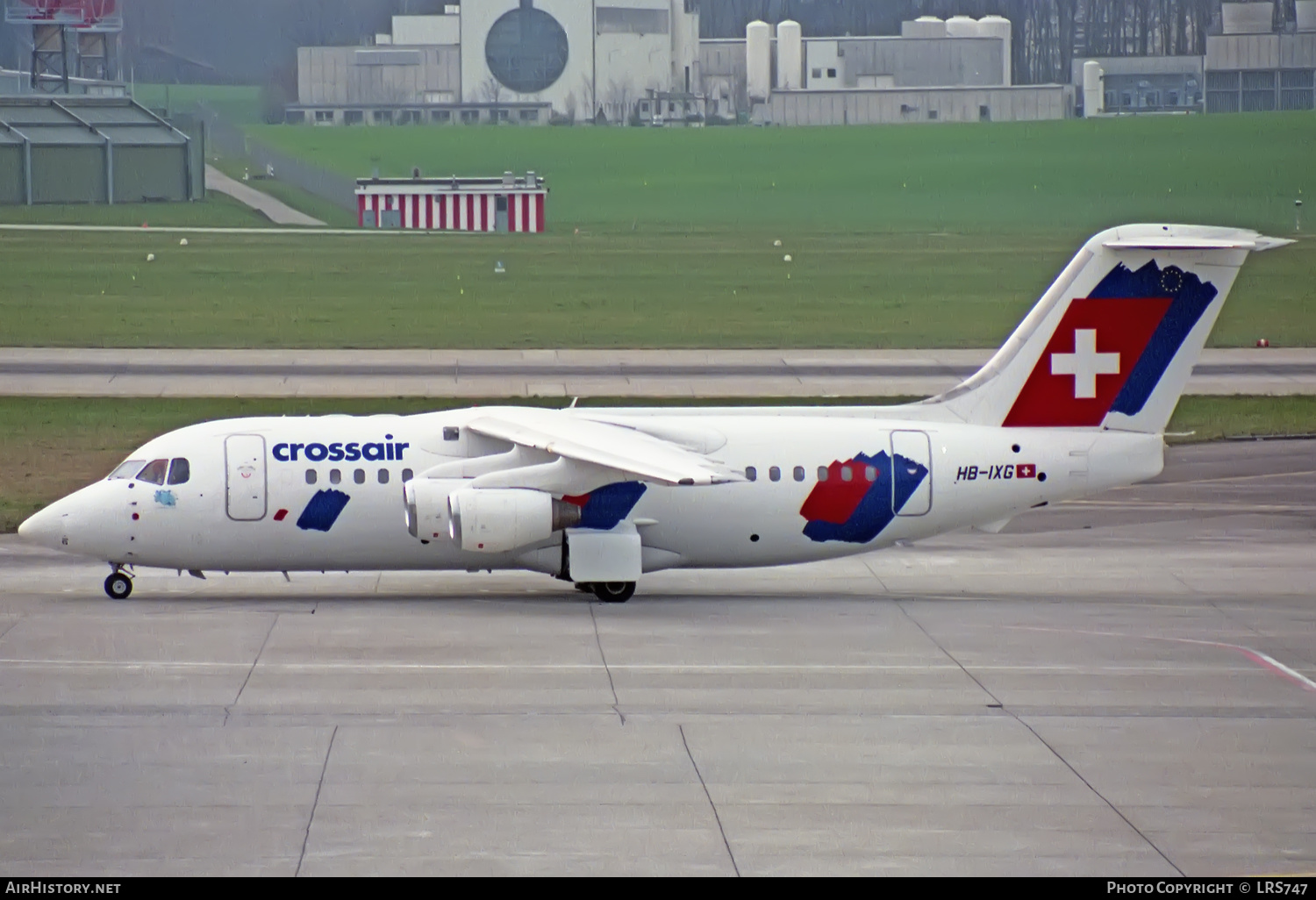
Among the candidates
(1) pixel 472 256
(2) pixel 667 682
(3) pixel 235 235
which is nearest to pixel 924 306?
(1) pixel 472 256

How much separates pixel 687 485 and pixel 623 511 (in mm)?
1224

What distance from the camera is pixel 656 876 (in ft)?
53.6

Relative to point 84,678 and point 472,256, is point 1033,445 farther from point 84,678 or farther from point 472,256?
point 472,256

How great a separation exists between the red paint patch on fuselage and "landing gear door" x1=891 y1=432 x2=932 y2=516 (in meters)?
0.46

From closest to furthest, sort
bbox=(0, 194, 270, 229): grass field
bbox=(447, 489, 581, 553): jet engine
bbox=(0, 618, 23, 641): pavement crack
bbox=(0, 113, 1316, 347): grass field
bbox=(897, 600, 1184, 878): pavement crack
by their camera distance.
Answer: bbox=(897, 600, 1184, 878): pavement crack → bbox=(0, 618, 23, 641): pavement crack → bbox=(447, 489, 581, 553): jet engine → bbox=(0, 113, 1316, 347): grass field → bbox=(0, 194, 270, 229): grass field

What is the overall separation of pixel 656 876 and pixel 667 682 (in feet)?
26.3

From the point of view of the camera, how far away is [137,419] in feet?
156

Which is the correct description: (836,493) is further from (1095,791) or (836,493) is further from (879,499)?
(1095,791)

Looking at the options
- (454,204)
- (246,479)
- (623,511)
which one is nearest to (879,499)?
(623,511)

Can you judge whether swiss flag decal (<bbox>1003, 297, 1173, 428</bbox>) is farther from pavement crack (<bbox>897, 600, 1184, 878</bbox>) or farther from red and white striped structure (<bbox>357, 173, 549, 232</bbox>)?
red and white striped structure (<bbox>357, 173, 549, 232</bbox>)

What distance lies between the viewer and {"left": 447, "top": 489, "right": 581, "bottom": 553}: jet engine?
93.0 feet

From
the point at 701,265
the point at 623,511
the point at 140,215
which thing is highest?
the point at 140,215

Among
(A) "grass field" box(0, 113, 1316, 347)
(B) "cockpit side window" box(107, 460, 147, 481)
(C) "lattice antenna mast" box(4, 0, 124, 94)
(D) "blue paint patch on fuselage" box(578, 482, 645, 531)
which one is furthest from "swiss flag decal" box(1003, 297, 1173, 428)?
(C) "lattice antenna mast" box(4, 0, 124, 94)
